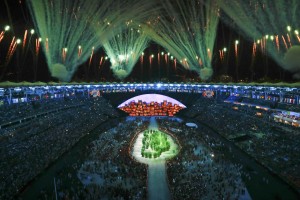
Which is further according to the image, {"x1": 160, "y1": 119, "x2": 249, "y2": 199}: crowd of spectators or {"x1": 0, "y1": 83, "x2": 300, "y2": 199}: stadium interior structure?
{"x1": 0, "y1": 83, "x2": 300, "y2": 199}: stadium interior structure

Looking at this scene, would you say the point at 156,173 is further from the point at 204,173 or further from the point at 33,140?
the point at 33,140

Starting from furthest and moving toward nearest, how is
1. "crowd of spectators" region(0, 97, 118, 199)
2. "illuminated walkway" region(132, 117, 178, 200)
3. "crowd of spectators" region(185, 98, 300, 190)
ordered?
"crowd of spectators" region(185, 98, 300, 190) → "crowd of spectators" region(0, 97, 118, 199) → "illuminated walkway" region(132, 117, 178, 200)

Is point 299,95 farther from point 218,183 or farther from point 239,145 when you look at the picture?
point 218,183

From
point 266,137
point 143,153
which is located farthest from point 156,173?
point 266,137

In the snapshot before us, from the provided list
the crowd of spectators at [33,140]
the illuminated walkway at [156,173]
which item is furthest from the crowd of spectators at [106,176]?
the crowd of spectators at [33,140]

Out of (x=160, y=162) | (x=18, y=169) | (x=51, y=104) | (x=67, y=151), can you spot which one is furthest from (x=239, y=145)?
(x=51, y=104)

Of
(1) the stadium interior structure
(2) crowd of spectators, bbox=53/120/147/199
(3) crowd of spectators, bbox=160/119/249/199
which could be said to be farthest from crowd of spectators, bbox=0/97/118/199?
(3) crowd of spectators, bbox=160/119/249/199

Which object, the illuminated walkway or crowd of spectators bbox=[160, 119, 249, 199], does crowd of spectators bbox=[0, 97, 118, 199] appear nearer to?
the illuminated walkway

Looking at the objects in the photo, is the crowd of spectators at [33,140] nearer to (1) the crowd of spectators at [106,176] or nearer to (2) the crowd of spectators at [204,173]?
(1) the crowd of spectators at [106,176]
